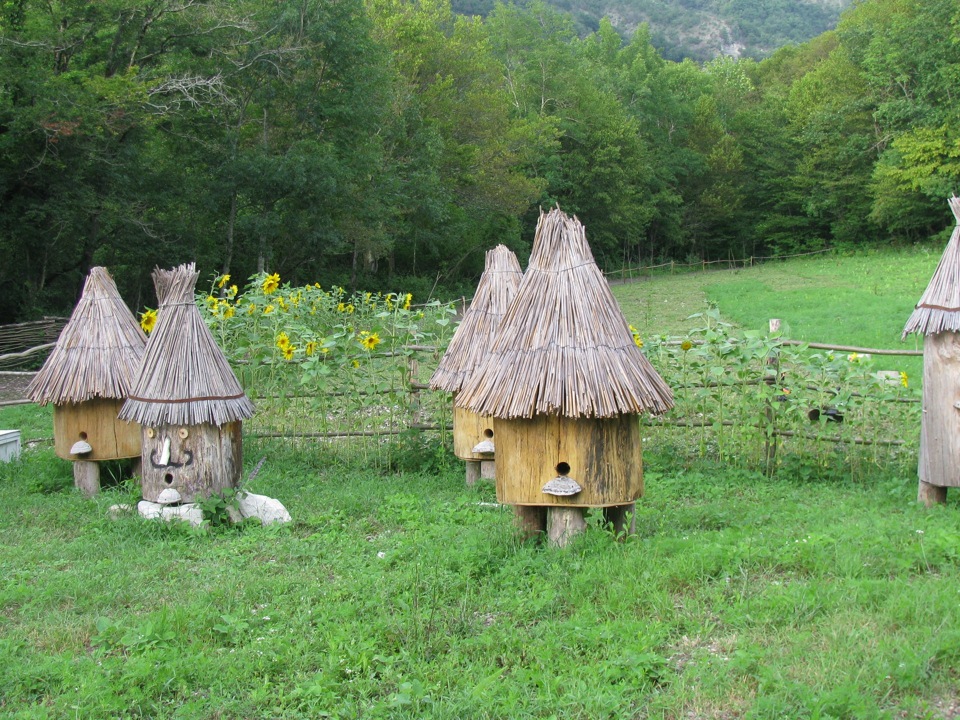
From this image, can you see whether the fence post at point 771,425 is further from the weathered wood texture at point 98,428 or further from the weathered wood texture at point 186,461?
the weathered wood texture at point 98,428

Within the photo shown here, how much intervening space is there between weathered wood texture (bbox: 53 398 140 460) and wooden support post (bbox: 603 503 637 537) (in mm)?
4134

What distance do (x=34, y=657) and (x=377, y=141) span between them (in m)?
23.3

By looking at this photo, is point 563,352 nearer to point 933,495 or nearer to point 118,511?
point 933,495

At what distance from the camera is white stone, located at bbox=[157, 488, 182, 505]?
6324mm

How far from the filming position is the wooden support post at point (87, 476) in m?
7.46

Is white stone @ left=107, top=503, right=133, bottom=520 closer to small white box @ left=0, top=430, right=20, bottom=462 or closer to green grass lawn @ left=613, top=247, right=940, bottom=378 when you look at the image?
small white box @ left=0, top=430, right=20, bottom=462

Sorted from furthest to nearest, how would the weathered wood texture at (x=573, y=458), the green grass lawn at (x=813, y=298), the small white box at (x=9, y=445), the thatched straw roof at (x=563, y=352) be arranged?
the green grass lawn at (x=813, y=298), the small white box at (x=9, y=445), the weathered wood texture at (x=573, y=458), the thatched straw roof at (x=563, y=352)

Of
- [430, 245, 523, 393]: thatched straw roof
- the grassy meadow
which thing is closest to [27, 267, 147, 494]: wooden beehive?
the grassy meadow

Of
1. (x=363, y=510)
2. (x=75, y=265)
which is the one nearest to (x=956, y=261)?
(x=363, y=510)

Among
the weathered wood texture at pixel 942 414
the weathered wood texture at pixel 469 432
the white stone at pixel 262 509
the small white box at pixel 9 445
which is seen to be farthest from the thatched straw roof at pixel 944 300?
the small white box at pixel 9 445

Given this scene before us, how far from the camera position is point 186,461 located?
6.44 m

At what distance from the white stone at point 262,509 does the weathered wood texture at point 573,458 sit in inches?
75.0

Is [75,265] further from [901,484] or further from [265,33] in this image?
[901,484]

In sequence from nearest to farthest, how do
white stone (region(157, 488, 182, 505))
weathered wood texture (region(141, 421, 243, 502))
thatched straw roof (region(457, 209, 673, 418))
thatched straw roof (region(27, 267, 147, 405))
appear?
thatched straw roof (region(457, 209, 673, 418))
white stone (region(157, 488, 182, 505))
weathered wood texture (region(141, 421, 243, 502))
thatched straw roof (region(27, 267, 147, 405))
